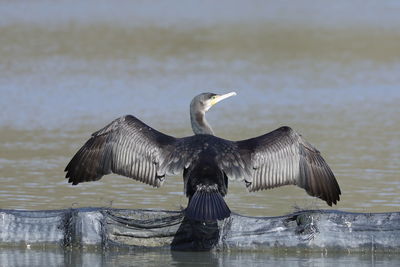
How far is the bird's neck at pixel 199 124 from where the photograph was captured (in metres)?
8.64

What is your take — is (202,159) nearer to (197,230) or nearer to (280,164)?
(197,230)

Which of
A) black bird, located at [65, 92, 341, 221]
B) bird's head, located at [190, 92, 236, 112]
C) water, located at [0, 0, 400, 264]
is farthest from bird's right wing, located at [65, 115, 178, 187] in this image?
bird's head, located at [190, 92, 236, 112]

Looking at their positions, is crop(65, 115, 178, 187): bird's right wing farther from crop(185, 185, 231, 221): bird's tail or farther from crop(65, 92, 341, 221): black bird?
crop(185, 185, 231, 221): bird's tail

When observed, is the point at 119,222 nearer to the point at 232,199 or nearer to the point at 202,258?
the point at 202,258

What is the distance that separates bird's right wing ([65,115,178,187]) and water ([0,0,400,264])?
1.07ft

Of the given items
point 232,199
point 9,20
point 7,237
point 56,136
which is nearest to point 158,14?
point 9,20

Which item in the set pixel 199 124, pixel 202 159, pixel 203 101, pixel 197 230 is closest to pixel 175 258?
pixel 197 230

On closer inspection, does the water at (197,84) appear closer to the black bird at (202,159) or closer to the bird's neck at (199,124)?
the black bird at (202,159)

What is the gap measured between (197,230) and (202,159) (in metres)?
0.58

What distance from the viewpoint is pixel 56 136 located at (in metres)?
13.3

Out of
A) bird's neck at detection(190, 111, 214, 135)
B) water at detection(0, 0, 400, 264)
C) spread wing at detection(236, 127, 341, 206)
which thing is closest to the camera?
spread wing at detection(236, 127, 341, 206)

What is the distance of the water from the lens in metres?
10.4

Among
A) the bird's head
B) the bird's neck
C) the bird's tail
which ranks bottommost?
the bird's tail

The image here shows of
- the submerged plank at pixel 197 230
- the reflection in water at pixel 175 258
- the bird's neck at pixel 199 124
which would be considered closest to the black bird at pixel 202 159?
the bird's neck at pixel 199 124
